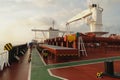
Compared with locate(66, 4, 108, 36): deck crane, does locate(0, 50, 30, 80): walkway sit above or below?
below

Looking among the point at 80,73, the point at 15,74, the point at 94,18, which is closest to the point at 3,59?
the point at 15,74

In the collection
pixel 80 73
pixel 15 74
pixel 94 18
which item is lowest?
pixel 15 74

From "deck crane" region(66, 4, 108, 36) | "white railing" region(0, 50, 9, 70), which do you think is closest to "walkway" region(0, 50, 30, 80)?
"white railing" region(0, 50, 9, 70)

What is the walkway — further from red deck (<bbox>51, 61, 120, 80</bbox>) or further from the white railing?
red deck (<bbox>51, 61, 120, 80</bbox>)

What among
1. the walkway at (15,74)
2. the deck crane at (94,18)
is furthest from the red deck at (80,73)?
the deck crane at (94,18)

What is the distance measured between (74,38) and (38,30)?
48569mm

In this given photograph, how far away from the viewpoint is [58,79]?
8484 millimetres

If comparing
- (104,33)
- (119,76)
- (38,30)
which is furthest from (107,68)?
(38,30)

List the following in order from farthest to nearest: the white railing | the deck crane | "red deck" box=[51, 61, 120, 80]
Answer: the deck crane < the white railing < "red deck" box=[51, 61, 120, 80]

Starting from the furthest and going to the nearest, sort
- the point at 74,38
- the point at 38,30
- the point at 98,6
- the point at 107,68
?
the point at 38,30 < the point at 98,6 < the point at 74,38 < the point at 107,68

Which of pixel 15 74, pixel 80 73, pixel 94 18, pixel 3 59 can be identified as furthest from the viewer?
pixel 94 18

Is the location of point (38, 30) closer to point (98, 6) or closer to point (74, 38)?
point (98, 6)

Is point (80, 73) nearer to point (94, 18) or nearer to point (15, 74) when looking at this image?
point (15, 74)

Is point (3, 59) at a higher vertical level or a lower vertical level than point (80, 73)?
A: higher
